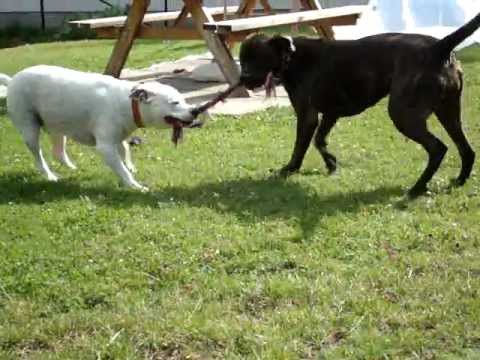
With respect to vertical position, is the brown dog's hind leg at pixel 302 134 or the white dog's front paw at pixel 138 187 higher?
the brown dog's hind leg at pixel 302 134

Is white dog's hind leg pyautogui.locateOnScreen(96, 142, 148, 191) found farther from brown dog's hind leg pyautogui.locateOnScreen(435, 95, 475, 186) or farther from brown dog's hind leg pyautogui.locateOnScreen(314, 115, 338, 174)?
brown dog's hind leg pyautogui.locateOnScreen(435, 95, 475, 186)

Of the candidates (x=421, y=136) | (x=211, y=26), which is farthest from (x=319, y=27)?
(x=421, y=136)

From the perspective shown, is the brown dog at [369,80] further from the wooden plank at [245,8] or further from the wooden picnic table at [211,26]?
the wooden plank at [245,8]

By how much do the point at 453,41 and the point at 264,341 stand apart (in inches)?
125

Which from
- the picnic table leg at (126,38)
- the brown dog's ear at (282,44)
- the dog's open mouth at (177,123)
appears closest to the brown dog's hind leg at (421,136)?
the brown dog's ear at (282,44)

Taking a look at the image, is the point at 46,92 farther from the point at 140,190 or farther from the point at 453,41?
the point at 453,41

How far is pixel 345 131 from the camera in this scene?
8.82 m

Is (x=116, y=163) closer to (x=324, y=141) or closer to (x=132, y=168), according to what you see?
(x=132, y=168)

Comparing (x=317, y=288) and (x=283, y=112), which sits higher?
(x=317, y=288)

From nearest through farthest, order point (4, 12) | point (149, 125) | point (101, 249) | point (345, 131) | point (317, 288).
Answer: point (317, 288) < point (101, 249) < point (149, 125) < point (345, 131) < point (4, 12)

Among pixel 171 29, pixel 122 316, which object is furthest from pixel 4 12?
pixel 122 316

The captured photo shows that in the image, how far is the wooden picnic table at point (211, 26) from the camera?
10.6 m

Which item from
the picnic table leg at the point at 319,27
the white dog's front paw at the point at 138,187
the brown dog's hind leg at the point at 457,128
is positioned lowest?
the picnic table leg at the point at 319,27

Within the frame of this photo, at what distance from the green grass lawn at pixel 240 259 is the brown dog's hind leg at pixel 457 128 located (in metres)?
0.13
